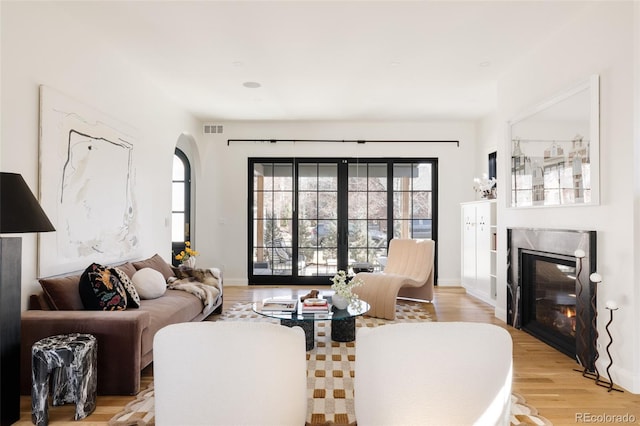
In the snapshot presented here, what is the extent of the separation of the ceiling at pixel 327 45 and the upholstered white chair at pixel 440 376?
2504mm

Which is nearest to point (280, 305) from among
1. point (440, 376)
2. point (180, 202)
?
point (440, 376)

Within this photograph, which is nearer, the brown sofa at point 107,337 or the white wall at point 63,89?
the brown sofa at point 107,337

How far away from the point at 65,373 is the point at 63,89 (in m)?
2.16

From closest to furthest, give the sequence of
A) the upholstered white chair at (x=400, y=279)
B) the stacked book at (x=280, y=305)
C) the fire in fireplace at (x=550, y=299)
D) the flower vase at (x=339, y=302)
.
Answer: the fire in fireplace at (x=550, y=299) → the stacked book at (x=280, y=305) → the flower vase at (x=339, y=302) → the upholstered white chair at (x=400, y=279)

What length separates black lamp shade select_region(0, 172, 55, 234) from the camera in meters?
2.02

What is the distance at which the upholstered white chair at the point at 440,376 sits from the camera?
4.57ft

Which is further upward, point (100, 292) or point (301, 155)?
point (301, 155)

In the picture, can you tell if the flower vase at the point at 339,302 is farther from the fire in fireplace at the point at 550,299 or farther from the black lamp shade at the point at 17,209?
the black lamp shade at the point at 17,209

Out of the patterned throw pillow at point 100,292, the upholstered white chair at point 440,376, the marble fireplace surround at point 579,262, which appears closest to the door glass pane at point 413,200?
the marble fireplace surround at point 579,262

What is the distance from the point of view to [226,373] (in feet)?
4.55

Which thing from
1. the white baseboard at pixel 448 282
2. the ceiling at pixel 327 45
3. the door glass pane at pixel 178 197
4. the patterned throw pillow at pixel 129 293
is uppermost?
the ceiling at pixel 327 45

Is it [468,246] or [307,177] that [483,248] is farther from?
[307,177]

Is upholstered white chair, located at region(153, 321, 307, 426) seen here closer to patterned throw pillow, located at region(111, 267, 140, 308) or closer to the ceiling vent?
patterned throw pillow, located at region(111, 267, 140, 308)

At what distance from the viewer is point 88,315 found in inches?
99.9
